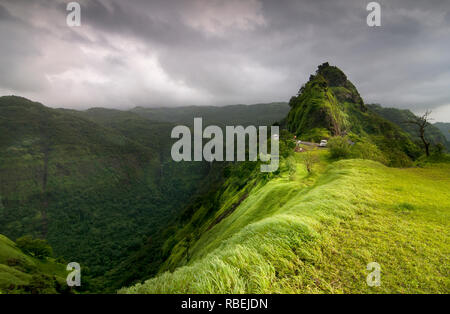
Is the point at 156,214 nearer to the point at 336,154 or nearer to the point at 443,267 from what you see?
the point at 336,154

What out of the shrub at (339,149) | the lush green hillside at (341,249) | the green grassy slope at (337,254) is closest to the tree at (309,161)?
the shrub at (339,149)

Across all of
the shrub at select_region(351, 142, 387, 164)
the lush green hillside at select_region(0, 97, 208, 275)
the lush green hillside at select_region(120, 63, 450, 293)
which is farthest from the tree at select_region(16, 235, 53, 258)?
the shrub at select_region(351, 142, 387, 164)

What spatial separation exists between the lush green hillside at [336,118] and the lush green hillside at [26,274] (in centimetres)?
5431

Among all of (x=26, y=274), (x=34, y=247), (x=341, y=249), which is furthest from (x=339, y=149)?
(x=34, y=247)

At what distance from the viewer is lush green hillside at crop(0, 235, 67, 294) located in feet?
97.3

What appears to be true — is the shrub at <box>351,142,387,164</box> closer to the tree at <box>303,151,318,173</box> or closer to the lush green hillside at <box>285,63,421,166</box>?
the lush green hillside at <box>285,63,421,166</box>

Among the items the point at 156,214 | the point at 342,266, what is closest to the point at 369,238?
the point at 342,266

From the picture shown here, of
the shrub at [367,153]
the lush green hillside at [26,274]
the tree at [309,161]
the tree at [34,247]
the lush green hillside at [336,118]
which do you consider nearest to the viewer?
the shrub at [367,153]

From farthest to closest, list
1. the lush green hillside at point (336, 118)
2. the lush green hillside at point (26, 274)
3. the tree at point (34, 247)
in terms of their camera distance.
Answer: the lush green hillside at point (336, 118) < the tree at point (34, 247) < the lush green hillside at point (26, 274)

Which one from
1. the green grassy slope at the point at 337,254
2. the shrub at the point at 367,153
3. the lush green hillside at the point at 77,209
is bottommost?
the lush green hillside at the point at 77,209

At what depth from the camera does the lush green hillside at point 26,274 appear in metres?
29.7

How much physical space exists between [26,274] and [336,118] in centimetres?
10568

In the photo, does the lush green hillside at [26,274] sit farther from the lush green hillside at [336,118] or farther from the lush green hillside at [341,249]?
the lush green hillside at [336,118]

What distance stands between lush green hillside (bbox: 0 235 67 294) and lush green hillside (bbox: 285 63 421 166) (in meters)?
54.3
